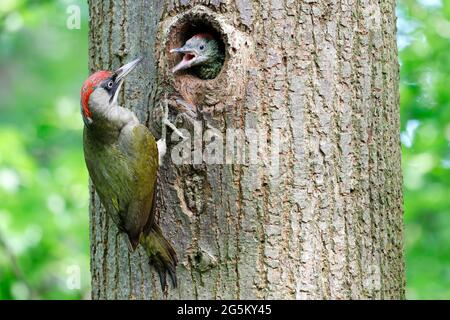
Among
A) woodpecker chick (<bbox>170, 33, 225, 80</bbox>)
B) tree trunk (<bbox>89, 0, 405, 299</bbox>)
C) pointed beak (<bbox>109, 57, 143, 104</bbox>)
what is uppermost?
woodpecker chick (<bbox>170, 33, 225, 80</bbox>)

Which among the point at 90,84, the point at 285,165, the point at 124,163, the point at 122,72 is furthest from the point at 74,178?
the point at 285,165

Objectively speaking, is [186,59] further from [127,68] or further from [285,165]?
[285,165]

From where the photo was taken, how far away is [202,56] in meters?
3.75

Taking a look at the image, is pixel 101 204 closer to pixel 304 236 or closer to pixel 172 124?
pixel 172 124

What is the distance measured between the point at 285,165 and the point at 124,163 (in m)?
1.02

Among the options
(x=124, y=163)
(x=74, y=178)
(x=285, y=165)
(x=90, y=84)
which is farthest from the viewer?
(x=74, y=178)

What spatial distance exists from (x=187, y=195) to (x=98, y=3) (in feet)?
3.84

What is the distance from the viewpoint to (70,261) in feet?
21.9

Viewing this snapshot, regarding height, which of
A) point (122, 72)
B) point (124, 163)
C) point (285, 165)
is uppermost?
point (122, 72)

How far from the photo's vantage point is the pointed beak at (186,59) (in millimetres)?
3637

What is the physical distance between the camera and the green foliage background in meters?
6.24

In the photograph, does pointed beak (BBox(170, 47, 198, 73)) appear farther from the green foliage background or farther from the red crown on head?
the green foliage background

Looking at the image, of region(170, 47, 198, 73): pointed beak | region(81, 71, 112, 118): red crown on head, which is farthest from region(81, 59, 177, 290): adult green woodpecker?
region(170, 47, 198, 73): pointed beak
